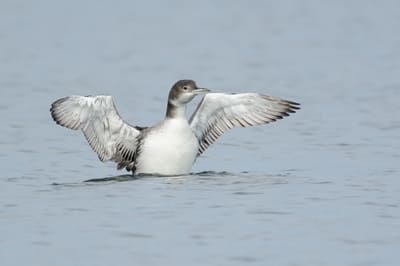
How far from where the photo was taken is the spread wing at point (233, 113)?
15.1 m

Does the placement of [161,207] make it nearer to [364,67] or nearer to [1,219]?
[1,219]

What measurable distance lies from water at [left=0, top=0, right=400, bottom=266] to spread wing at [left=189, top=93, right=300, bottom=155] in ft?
1.70

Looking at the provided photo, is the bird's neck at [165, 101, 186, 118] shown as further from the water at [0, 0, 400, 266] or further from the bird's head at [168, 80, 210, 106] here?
the water at [0, 0, 400, 266]

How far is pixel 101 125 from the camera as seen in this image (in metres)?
14.8

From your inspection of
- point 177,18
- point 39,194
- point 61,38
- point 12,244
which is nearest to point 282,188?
point 39,194

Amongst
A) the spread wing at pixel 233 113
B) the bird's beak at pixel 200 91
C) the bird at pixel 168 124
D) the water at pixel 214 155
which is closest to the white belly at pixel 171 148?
the bird at pixel 168 124

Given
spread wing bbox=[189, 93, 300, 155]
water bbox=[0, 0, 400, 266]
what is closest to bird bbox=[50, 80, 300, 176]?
spread wing bbox=[189, 93, 300, 155]

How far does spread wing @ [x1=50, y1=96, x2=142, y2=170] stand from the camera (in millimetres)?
14461

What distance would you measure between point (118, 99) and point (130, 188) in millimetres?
7296

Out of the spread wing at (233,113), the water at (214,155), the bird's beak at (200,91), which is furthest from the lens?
the spread wing at (233,113)

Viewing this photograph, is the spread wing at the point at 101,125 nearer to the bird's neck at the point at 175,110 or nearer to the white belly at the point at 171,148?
the white belly at the point at 171,148

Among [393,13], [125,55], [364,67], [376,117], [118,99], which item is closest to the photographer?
[376,117]

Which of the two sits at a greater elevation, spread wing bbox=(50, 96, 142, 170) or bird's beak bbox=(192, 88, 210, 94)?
bird's beak bbox=(192, 88, 210, 94)

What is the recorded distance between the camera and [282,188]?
13.8m
